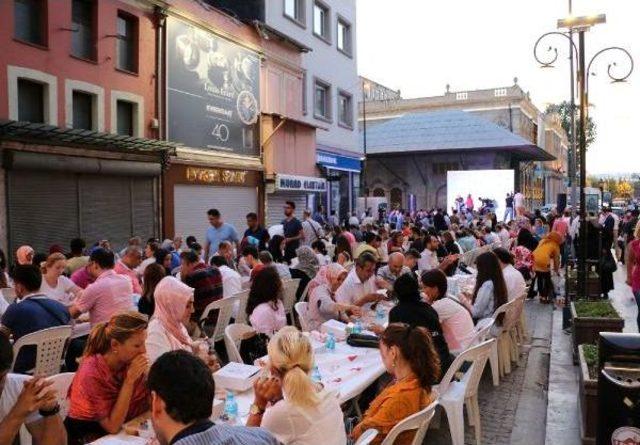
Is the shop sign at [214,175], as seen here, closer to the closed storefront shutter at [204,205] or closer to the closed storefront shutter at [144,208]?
the closed storefront shutter at [204,205]

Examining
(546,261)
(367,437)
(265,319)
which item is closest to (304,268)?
(265,319)

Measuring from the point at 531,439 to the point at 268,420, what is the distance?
11.7ft

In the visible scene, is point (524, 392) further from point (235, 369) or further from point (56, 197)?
point (56, 197)

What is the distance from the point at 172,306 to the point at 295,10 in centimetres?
2314

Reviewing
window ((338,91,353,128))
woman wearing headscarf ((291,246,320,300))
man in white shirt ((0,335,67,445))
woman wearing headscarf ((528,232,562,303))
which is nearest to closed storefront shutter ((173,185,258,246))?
woman wearing headscarf ((291,246,320,300))

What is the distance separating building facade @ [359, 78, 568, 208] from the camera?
2140 inches

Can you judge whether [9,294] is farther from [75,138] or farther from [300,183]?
[300,183]

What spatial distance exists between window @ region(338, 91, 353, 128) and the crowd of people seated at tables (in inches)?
746

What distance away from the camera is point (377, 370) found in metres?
5.31

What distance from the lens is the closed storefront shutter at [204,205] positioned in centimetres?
1722

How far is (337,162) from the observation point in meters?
28.5

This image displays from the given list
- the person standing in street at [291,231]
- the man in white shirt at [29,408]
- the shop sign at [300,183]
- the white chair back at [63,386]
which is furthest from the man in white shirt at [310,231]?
the man in white shirt at [29,408]

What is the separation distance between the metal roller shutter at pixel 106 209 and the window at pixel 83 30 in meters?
2.92

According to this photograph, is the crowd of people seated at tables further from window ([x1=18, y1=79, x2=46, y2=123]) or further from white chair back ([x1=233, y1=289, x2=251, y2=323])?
window ([x1=18, y1=79, x2=46, y2=123])
